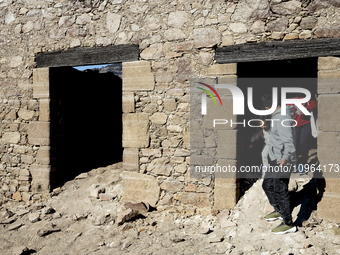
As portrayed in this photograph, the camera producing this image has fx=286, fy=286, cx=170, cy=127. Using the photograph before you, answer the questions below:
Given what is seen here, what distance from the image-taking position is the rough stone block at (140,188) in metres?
4.50

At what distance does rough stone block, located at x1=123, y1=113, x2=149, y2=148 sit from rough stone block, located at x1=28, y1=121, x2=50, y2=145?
157cm

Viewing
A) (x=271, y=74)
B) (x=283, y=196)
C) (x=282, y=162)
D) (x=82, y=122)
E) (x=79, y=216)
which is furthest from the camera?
(x=82, y=122)

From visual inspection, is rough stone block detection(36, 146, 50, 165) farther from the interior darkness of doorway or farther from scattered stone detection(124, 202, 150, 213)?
the interior darkness of doorway

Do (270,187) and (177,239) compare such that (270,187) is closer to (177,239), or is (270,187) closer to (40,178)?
(177,239)

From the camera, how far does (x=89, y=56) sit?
479cm

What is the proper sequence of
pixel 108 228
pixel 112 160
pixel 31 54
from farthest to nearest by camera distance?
pixel 112 160 → pixel 31 54 → pixel 108 228

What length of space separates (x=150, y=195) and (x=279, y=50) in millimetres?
2845

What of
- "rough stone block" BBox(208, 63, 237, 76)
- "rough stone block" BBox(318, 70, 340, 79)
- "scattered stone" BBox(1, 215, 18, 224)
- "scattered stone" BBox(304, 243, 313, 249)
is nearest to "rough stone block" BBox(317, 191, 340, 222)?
"scattered stone" BBox(304, 243, 313, 249)

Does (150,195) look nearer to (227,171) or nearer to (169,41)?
(227,171)

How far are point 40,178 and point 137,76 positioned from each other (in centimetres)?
265

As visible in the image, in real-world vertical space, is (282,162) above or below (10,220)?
above

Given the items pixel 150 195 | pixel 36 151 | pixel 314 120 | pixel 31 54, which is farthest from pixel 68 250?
pixel 314 120

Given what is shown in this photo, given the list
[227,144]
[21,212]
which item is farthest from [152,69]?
[21,212]

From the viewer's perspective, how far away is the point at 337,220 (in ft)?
12.0
